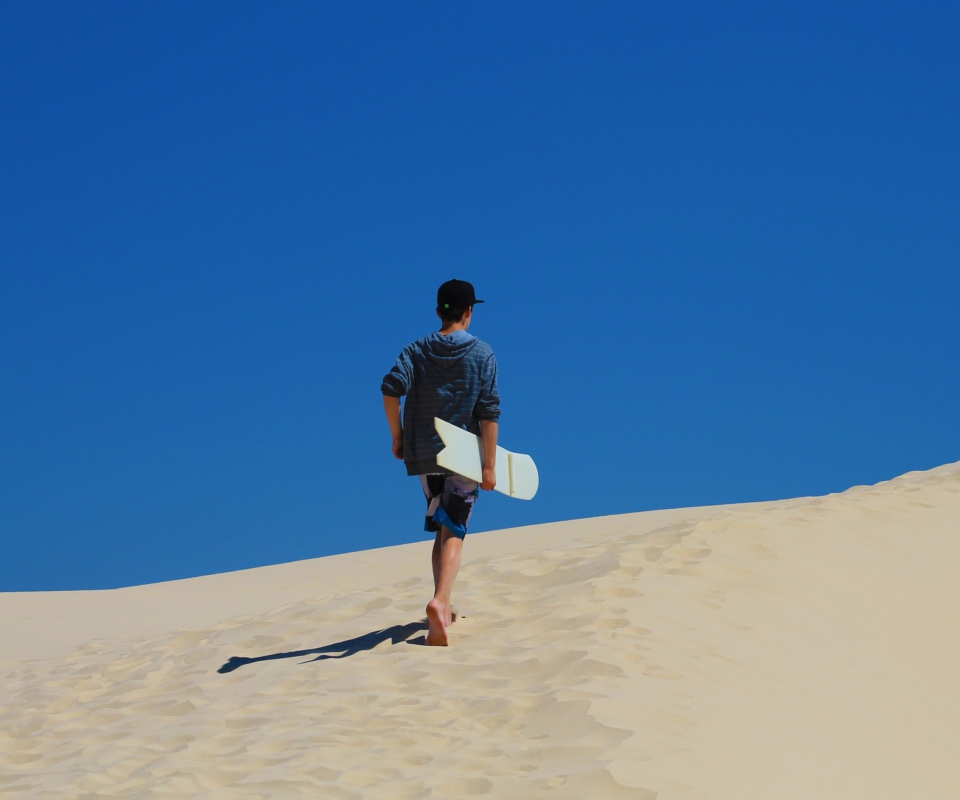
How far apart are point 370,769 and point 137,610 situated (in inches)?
379

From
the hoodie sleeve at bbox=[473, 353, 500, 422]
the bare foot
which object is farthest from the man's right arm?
the bare foot

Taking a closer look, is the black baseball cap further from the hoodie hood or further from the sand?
the sand

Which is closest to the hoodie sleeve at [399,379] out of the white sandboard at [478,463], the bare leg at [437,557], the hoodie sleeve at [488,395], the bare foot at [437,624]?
the white sandboard at [478,463]

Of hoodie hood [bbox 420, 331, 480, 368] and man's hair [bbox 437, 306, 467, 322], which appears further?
man's hair [bbox 437, 306, 467, 322]

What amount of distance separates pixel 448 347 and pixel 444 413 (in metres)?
0.38

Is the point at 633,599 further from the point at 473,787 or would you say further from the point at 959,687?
the point at 473,787

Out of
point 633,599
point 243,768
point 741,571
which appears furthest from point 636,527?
point 243,768

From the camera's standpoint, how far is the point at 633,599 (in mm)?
5938

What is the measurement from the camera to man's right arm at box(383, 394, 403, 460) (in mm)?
5629

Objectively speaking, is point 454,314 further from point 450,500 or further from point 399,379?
point 450,500

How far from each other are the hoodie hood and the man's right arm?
33 centimetres

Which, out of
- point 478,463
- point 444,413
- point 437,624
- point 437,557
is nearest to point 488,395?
point 444,413

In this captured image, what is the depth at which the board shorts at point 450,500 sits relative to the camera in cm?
562

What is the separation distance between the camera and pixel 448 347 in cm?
560
